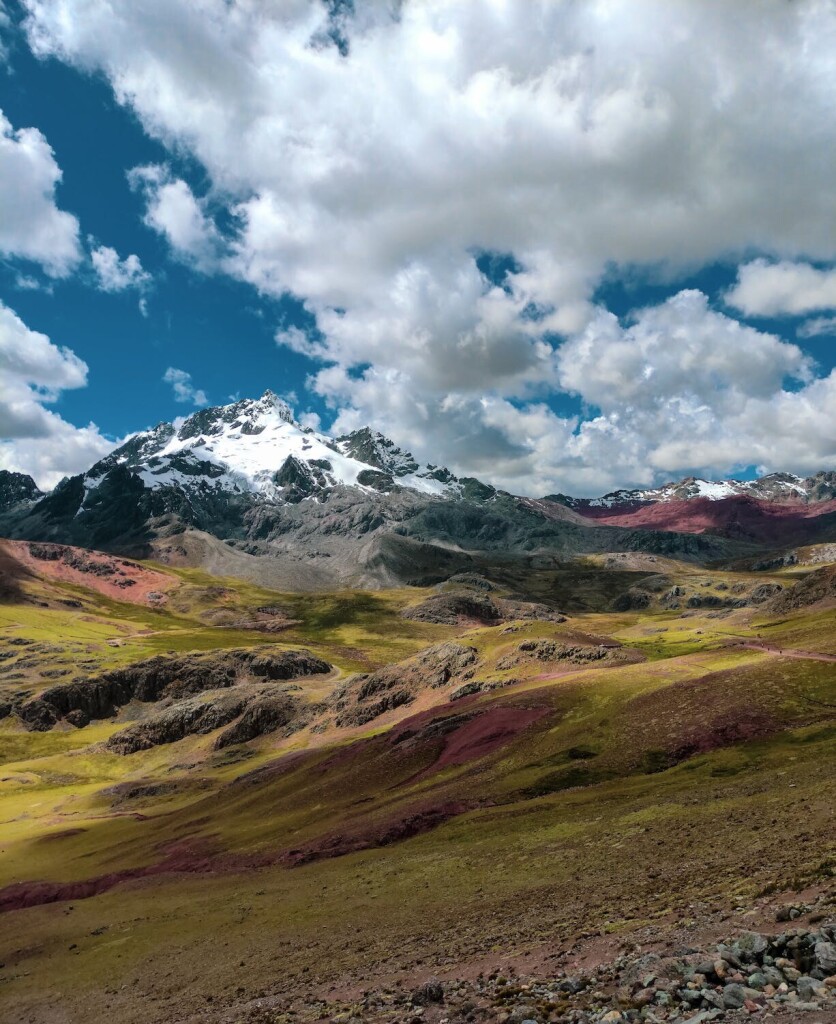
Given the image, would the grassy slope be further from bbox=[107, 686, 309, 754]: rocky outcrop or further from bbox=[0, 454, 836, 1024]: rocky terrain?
bbox=[107, 686, 309, 754]: rocky outcrop

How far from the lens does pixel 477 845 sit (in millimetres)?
43531

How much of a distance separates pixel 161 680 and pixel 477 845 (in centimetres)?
17133

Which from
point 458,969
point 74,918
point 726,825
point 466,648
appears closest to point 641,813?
point 726,825

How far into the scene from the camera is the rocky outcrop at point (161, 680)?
185750 millimetres

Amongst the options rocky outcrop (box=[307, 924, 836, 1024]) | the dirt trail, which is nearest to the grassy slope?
the dirt trail

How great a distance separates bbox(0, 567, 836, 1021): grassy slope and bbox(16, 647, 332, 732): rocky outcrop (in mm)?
93450

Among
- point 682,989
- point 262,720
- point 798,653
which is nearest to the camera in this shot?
point 682,989

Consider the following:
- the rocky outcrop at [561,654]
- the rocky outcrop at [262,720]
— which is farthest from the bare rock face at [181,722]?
the rocky outcrop at [561,654]

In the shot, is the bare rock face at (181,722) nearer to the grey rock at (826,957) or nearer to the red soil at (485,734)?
the red soil at (485,734)

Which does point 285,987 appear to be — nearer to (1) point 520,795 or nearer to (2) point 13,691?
(1) point 520,795

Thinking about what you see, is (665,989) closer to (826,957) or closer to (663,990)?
(663,990)

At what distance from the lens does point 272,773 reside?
92.4 m

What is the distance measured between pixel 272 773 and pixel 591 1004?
83992mm

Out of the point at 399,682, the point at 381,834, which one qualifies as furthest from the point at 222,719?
the point at 381,834
